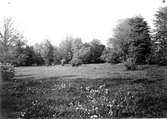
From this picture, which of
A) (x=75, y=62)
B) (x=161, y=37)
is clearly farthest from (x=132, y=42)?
(x=75, y=62)

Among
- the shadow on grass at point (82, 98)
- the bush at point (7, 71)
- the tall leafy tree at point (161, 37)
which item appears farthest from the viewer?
the tall leafy tree at point (161, 37)

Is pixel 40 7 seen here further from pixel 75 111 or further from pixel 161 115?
pixel 161 115

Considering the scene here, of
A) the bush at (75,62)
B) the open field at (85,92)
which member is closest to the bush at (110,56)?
the open field at (85,92)

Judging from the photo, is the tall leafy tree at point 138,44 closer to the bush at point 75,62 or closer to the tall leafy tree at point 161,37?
the tall leafy tree at point 161,37

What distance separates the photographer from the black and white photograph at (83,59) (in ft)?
9.89

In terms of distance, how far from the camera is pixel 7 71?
311 centimetres

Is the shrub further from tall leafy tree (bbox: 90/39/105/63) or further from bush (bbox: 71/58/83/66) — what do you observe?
bush (bbox: 71/58/83/66)

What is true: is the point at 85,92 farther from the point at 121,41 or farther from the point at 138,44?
the point at 138,44

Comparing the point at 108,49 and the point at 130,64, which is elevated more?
the point at 108,49

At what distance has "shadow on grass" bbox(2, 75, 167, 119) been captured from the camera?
298 centimetres

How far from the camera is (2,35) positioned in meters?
3.05

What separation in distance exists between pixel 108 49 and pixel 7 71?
1.93m

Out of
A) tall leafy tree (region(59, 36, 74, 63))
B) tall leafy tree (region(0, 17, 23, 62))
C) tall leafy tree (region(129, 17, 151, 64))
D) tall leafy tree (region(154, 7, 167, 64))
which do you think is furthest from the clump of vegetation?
tall leafy tree (region(0, 17, 23, 62))

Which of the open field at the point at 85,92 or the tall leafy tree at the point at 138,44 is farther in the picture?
the tall leafy tree at the point at 138,44
